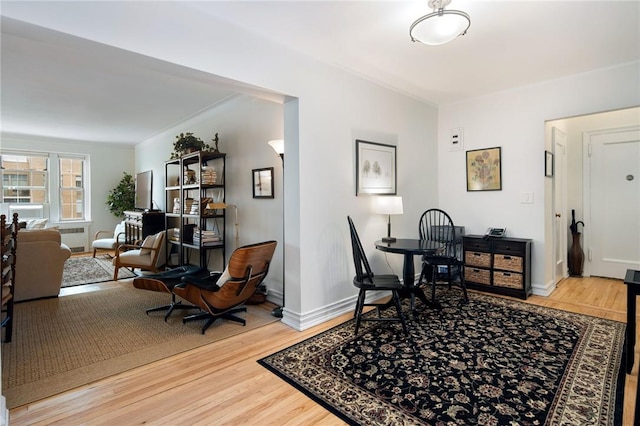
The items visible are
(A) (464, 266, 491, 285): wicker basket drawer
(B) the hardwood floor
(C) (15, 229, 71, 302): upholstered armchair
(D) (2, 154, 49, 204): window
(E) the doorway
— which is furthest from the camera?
(D) (2, 154, 49, 204): window

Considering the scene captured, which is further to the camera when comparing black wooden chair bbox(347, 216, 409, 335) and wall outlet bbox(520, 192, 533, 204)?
wall outlet bbox(520, 192, 533, 204)

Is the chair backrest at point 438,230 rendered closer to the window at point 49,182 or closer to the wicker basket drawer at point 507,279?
the wicker basket drawer at point 507,279

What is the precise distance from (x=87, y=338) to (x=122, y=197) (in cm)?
577

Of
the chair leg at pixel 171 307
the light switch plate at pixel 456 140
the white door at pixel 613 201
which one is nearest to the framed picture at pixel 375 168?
the light switch plate at pixel 456 140

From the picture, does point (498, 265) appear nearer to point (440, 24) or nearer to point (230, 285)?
point (440, 24)

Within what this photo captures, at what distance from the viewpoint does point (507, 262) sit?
3893 mm

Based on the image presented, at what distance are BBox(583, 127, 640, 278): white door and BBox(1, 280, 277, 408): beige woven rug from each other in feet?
15.8

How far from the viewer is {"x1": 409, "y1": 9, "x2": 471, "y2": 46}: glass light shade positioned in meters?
2.12

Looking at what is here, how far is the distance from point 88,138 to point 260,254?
659cm

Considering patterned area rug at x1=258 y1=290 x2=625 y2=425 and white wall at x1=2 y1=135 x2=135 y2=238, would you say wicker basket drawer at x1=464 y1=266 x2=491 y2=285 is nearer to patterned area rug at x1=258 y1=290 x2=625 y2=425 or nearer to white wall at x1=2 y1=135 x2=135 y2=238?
patterned area rug at x1=258 y1=290 x2=625 y2=425

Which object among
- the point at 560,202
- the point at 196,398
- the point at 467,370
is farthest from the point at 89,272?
the point at 560,202

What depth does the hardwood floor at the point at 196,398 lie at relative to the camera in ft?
5.84

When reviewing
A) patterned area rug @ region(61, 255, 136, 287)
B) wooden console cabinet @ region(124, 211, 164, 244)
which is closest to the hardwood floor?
patterned area rug @ region(61, 255, 136, 287)

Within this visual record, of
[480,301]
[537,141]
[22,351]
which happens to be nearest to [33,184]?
[22,351]
